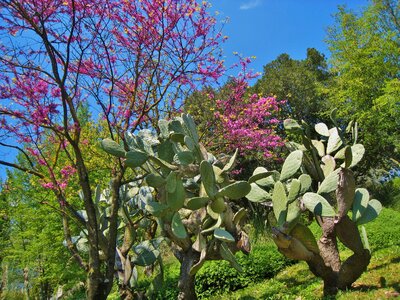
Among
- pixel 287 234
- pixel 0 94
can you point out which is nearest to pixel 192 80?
pixel 0 94

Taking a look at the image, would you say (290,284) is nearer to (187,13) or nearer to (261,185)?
(261,185)

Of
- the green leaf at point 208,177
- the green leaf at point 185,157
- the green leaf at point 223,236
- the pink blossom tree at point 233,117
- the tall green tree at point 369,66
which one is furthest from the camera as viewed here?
the tall green tree at point 369,66

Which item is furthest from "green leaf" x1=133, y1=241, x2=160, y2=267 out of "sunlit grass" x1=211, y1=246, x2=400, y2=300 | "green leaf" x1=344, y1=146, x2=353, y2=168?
"green leaf" x1=344, y1=146, x2=353, y2=168

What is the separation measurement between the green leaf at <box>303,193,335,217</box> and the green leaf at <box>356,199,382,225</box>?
1.29 ft

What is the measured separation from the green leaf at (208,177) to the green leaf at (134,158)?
0.50 meters

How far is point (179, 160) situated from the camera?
3.01 metres

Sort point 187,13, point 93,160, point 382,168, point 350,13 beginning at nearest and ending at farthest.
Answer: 1. point 187,13
2. point 93,160
3. point 350,13
4. point 382,168

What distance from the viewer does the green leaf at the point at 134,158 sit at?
291 centimetres

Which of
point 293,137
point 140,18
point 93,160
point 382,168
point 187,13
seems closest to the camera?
point 140,18

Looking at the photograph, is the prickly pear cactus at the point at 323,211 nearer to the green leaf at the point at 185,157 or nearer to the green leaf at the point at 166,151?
the green leaf at the point at 185,157

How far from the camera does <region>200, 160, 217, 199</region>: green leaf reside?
2768 millimetres

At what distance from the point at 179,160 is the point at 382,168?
1913 centimetres

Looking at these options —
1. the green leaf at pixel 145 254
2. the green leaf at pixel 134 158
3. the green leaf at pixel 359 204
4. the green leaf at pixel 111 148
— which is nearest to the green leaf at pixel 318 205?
the green leaf at pixel 359 204

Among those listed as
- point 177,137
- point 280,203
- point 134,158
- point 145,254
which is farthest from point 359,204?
point 145,254
